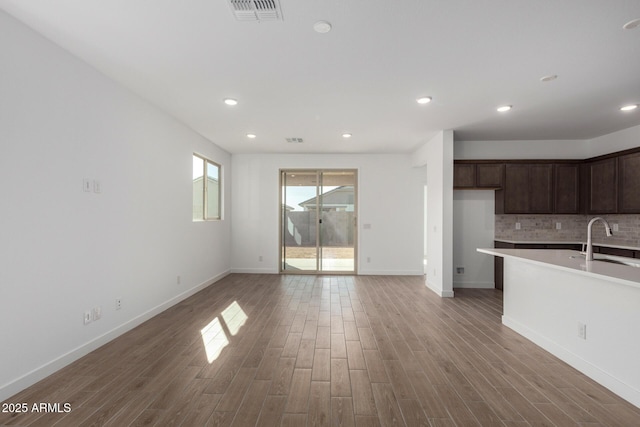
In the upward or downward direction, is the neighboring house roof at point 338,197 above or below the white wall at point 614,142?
below

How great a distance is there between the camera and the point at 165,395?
2.14 metres

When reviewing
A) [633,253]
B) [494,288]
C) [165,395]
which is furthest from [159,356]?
[633,253]

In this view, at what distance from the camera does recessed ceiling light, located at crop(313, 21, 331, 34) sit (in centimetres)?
212

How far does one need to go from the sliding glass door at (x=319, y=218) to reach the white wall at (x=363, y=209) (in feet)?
0.69

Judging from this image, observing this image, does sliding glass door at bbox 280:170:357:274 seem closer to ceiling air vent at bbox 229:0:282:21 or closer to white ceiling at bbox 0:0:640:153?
white ceiling at bbox 0:0:640:153

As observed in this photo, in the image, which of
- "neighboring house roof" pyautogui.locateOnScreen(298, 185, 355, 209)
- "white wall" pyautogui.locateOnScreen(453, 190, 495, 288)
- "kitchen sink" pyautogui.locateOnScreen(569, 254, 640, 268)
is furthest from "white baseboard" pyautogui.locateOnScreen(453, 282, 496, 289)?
"neighboring house roof" pyautogui.locateOnScreen(298, 185, 355, 209)

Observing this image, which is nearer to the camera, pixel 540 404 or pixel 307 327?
pixel 540 404

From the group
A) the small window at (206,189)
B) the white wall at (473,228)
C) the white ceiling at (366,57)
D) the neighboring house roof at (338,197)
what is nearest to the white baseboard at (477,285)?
the white wall at (473,228)

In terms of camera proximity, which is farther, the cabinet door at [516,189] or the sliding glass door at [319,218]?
the sliding glass door at [319,218]

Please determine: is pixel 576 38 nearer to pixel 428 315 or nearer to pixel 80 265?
pixel 428 315

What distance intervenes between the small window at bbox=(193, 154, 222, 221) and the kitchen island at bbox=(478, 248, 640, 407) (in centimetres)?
457

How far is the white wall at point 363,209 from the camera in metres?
6.49

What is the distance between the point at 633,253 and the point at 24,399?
678cm

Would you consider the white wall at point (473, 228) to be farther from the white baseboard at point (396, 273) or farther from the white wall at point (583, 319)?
the white wall at point (583, 319)
